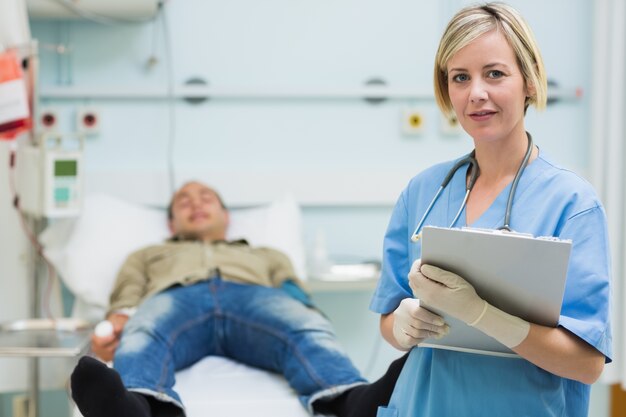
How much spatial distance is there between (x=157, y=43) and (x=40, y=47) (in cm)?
43

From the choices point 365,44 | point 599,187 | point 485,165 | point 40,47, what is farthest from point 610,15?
point 40,47

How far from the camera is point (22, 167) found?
2660 mm

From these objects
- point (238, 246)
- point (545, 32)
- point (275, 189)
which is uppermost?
point (545, 32)

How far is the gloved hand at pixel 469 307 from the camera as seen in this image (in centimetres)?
126

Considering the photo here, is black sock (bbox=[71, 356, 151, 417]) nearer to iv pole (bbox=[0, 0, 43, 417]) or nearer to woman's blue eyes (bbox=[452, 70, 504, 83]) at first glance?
iv pole (bbox=[0, 0, 43, 417])

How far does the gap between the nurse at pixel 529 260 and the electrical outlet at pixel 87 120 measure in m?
1.85

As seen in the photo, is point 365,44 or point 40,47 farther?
point 365,44

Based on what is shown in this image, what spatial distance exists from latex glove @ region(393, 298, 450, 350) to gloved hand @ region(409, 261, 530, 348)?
0.06 meters

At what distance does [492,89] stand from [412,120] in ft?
6.09

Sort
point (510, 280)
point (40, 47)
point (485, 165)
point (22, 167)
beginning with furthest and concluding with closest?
point (40, 47)
point (22, 167)
point (485, 165)
point (510, 280)

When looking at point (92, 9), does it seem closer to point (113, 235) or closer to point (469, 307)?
point (113, 235)

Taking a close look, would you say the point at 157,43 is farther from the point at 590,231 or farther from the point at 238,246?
the point at 590,231

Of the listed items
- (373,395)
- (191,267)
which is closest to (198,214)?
(191,267)

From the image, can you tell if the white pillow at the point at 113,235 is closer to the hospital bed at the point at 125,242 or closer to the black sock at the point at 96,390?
the hospital bed at the point at 125,242
